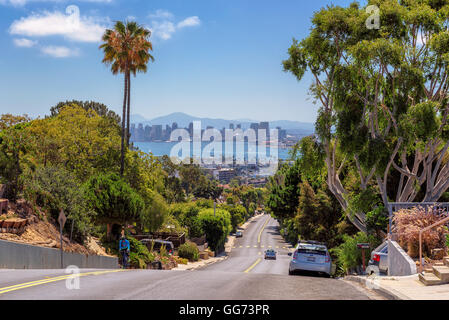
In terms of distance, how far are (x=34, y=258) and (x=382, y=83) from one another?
1694cm

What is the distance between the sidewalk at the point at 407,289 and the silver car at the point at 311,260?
260 inches

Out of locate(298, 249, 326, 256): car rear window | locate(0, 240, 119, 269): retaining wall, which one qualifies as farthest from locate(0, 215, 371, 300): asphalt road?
locate(298, 249, 326, 256): car rear window

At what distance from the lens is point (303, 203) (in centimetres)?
4222

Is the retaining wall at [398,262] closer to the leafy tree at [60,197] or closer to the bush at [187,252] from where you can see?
the leafy tree at [60,197]

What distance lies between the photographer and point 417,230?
1415 centimetres

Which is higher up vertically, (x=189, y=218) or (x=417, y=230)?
(x=417, y=230)

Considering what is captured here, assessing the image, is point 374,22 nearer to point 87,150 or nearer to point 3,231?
point 3,231

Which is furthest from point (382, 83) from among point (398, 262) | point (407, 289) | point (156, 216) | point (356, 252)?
point (156, 216)

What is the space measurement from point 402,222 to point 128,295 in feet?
31.1

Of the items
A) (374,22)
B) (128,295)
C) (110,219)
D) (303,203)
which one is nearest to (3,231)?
(110,219)

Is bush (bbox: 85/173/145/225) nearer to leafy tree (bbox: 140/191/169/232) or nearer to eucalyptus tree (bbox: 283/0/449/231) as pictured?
eucalyptus tree (bbox: 283/0/449/231)

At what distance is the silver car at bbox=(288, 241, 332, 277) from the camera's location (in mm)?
18891

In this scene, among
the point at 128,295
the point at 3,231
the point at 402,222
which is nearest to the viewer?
the point at 128,295

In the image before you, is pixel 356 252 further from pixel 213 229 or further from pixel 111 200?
pixel 213 229
